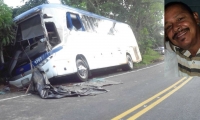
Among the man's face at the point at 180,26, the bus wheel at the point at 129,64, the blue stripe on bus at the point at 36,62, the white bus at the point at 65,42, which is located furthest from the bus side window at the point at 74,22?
the man's face at the point at 180,26

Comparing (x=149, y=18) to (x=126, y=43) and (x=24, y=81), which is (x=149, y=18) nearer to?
(x=126, y=43)

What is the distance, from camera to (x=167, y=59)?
5.71 feet

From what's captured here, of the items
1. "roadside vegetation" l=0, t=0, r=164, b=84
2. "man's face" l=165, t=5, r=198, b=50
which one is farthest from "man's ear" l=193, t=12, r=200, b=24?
"roadside vegetation" l=0, t=0, r=164, b=84

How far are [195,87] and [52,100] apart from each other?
1350 mm

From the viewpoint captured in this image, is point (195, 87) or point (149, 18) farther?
point (149, 18)

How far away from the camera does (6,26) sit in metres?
Answer: 2.21

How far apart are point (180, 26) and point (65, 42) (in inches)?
37.1

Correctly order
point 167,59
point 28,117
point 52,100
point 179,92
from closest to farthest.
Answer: point 167,59
point 179,92
point 28,117
point 52,100

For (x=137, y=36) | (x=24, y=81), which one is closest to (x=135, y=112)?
(x=137, y=36)

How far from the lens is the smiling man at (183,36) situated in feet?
5.42

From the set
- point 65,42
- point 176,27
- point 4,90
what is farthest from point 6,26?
point 176,27

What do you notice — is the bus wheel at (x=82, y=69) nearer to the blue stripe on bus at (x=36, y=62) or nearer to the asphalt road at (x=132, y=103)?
the asphalt road at (x=132, y=103)

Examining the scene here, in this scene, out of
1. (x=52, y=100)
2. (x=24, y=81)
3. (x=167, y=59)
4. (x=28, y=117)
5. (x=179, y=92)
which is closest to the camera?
(x=167, y=59)

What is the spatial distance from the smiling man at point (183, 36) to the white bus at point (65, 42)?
47 centimetres
